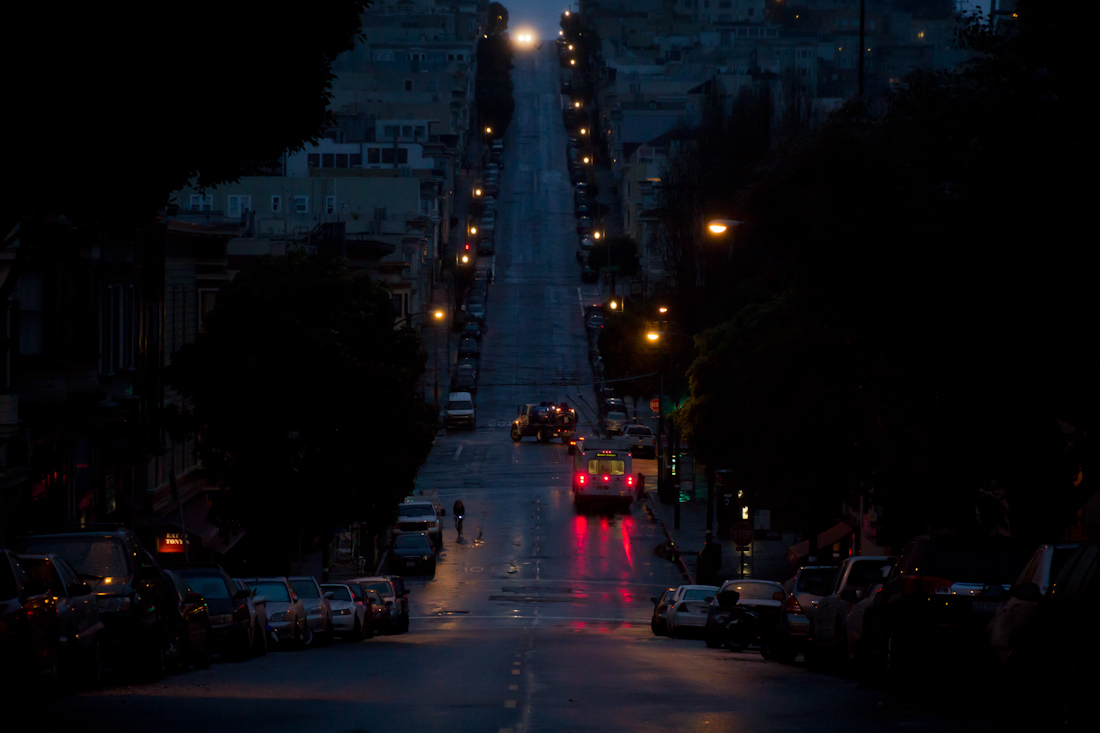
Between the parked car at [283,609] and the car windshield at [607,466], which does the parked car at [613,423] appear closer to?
the car windshield at [607,466]

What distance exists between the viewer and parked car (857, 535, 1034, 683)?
15969 mm

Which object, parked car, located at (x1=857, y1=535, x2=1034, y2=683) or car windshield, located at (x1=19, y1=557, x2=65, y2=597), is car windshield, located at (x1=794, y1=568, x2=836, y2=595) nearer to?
parked car, located at (x1=857, y1=535, x2=1034, y2=683)

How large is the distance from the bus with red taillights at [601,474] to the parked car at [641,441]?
15.4 meters

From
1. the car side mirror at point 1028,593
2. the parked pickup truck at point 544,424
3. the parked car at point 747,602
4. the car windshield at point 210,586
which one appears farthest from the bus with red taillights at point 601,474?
the car side mirror at point 1028,593

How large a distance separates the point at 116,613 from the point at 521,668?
5.48 meters

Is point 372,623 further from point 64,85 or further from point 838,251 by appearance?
point 64,85

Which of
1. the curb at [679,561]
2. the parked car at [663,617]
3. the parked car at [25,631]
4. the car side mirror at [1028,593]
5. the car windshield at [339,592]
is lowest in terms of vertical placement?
the curb at [679,561]

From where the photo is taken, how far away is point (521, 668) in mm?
20422

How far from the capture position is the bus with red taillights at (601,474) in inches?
2461

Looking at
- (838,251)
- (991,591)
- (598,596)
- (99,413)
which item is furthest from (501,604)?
(991,591)

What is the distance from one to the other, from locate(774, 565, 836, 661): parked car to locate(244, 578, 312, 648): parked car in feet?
26.6

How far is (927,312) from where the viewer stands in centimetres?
1931

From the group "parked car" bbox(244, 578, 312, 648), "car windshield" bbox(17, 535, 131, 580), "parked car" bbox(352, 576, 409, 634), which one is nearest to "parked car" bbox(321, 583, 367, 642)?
"parked car" bbox(352, 576, 409, 634)

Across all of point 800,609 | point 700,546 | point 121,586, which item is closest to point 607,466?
point 700,546
